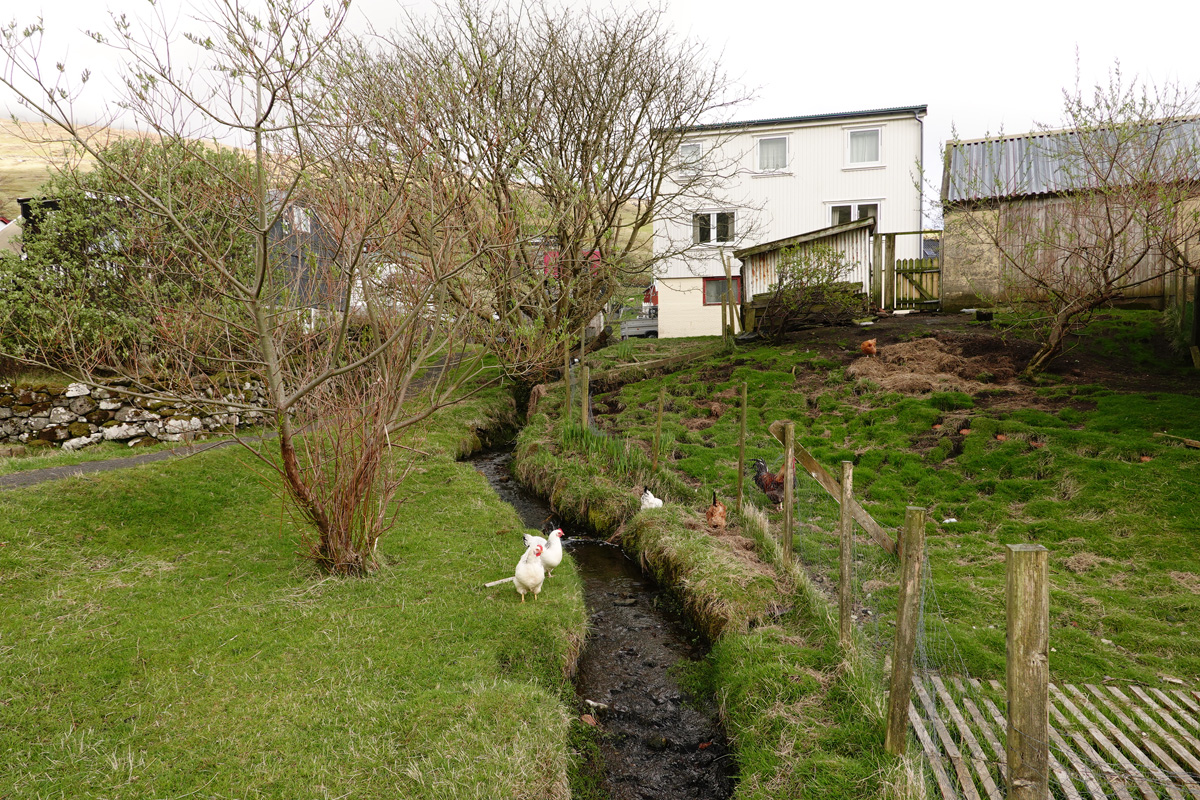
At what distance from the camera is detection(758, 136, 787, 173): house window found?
27688 millimetres

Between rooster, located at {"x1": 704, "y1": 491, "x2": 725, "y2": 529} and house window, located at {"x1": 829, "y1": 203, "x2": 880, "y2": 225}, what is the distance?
67.7ft

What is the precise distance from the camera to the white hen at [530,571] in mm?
7574

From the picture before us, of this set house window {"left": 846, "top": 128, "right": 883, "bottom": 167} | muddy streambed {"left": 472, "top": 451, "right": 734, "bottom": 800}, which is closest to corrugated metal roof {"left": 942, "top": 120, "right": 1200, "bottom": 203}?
house window {"left": 846, "top": 128, "right": 883, "bottom": 167}

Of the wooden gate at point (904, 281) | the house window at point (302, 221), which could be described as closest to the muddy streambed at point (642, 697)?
the house window at point (302, 221)

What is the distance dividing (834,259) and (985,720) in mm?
14928

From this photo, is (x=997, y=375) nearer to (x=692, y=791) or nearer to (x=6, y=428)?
(x=692, y=791)

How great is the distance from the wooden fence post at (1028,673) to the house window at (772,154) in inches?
1065

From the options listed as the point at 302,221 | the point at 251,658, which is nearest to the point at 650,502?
the point at 251,658

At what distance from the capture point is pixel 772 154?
91.4 feet

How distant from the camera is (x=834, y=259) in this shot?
18.1 m

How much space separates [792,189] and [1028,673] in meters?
26.9

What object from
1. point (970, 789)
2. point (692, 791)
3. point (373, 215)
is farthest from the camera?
point (373, 215)

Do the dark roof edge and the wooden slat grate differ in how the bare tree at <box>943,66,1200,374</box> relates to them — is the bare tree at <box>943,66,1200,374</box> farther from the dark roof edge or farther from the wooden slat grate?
the wooden slat grate

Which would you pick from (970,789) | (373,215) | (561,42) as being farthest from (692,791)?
(561,42)
